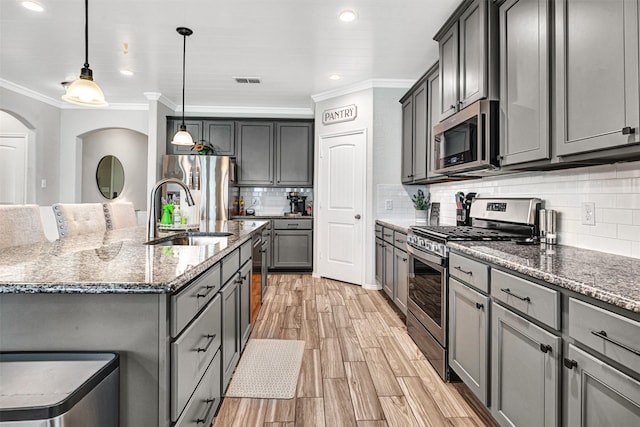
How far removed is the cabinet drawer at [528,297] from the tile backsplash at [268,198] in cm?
469

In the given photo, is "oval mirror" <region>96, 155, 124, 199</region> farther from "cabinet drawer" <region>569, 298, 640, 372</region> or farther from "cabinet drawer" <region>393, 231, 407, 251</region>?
"cabinet drawer" <region>569, 298, 640, 372</region>

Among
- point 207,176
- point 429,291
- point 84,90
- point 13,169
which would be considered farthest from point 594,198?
point 13,169

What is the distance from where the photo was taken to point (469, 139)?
8.20 ft

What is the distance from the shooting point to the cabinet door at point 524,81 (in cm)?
179

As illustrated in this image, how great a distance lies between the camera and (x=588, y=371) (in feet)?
3.62

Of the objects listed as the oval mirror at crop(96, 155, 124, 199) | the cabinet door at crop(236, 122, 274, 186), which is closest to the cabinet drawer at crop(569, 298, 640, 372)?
the cabinet door at crop(236, 122, 274, 186)

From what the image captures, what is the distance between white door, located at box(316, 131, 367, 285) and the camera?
4730 mm

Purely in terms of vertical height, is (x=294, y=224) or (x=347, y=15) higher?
(x=347, y=15)

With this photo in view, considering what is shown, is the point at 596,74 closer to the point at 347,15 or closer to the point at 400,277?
the point at 347,15

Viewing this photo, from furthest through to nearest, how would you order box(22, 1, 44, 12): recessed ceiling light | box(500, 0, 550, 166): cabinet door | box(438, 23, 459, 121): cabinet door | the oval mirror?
the oval mirror
box(22, 1, 44, 12): recessed ceiling light
box(438, 23, 459, 121): cabinet door
box(500, 0, 550, 166): cabinet door

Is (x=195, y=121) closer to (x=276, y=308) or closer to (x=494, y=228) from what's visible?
(x=276, y=308)

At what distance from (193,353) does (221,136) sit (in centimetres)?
503

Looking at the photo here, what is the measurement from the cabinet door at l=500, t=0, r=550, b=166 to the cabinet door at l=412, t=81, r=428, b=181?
1.54 meters

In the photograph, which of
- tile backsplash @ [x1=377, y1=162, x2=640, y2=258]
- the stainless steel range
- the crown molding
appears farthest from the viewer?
the crown molding
